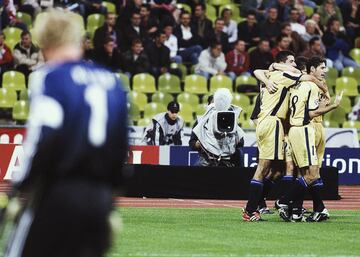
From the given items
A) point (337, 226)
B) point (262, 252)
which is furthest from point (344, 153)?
point (262, 252)

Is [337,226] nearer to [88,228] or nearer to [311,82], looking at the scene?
[311,82]

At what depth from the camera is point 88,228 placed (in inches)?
225

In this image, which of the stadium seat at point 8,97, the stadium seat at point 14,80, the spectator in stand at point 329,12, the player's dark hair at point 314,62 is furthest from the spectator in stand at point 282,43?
the player's dark hair at point 314,62

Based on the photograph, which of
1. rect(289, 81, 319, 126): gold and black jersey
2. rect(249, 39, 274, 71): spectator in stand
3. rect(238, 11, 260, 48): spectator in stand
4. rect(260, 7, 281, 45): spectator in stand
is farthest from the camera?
rect(238, 11, 260, 48): spectator in stand

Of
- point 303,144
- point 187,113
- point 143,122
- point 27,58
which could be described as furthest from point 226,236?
point 27,58

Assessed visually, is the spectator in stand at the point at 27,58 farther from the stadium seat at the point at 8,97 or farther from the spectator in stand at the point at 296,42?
the spectator in stand at the point at 296,42

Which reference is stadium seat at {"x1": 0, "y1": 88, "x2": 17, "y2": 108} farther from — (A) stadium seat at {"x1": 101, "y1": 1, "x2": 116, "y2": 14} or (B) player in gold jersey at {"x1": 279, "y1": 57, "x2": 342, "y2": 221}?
(B) player in gold jersey at {"x1": 279, "y1": 57, "x2": 342, "y2": 221}

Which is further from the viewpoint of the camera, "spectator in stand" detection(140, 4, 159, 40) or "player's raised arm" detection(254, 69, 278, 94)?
"spectator in stand" detection(140, 4, 159, 40)

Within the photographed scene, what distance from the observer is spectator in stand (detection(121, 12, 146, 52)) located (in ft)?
84.1

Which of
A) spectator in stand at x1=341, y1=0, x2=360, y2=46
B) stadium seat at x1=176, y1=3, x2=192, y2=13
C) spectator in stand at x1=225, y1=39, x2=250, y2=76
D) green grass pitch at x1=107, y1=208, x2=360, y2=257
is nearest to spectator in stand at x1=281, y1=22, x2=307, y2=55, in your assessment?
spectator in stand at x1=225, y1=39, x2=250, y2=76

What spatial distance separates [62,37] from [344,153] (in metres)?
17.0

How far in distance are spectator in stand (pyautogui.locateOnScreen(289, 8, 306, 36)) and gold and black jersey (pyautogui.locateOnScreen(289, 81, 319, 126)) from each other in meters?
12.9

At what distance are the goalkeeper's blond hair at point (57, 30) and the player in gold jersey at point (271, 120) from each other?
8852mm

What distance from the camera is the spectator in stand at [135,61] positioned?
2531cm
